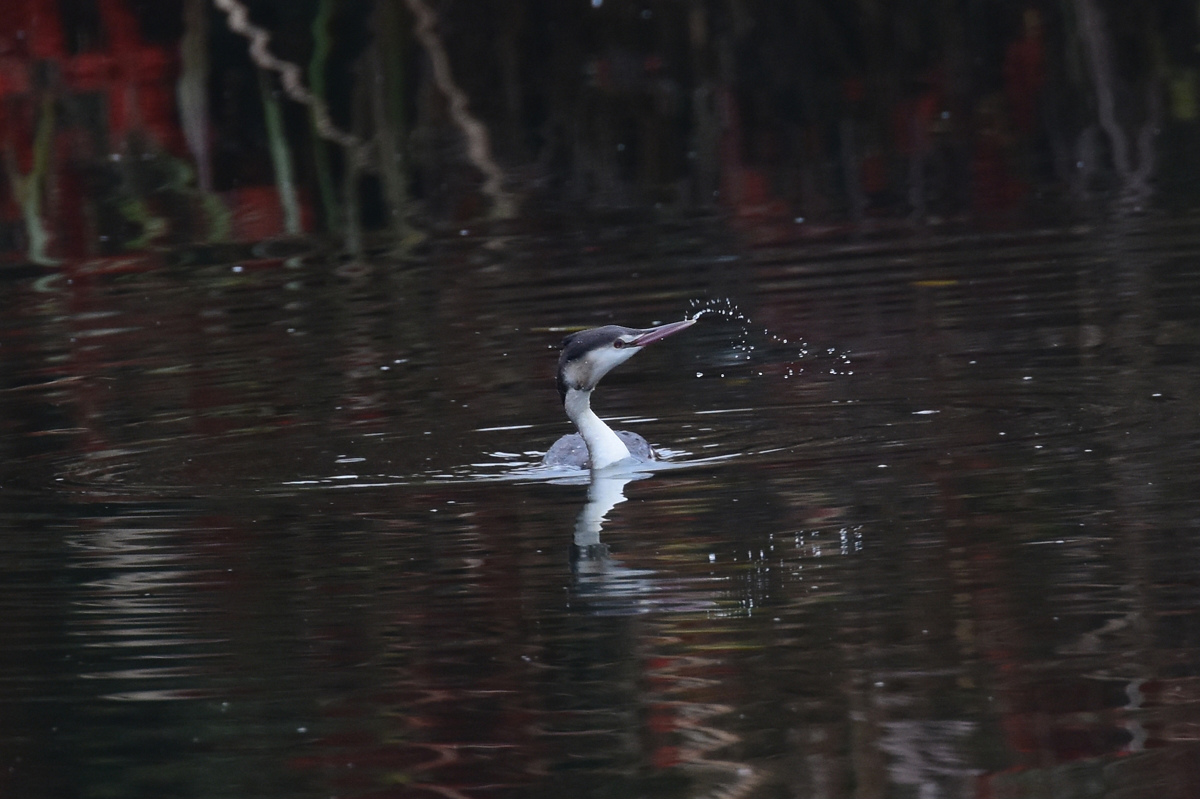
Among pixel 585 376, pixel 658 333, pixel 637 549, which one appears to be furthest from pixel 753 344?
pixel 637 549

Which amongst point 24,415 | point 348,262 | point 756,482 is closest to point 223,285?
point 348,262

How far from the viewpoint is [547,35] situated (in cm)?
2638

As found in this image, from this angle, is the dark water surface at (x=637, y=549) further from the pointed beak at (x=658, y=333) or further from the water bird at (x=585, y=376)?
the pointed beak at (x=658, y=333)

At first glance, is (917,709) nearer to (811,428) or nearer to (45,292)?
(811,428)

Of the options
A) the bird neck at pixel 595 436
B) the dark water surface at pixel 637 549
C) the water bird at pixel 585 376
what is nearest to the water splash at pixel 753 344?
the dark water surface at pixel 637 549

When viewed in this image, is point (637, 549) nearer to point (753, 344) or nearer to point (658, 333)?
point (658, 333)

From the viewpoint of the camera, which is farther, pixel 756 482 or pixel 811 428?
pixel 811 428

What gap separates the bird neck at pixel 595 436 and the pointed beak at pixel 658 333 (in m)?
0.34

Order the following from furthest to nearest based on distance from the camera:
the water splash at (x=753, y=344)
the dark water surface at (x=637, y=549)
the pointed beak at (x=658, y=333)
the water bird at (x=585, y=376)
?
the water splash at (x=753, y=344), the water bird at (x=585, y=376), the pointed beak at (x=658, y=333), the dark water surface at (x=637, y=549)

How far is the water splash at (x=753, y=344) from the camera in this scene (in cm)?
1139

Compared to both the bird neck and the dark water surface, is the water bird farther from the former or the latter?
the dark water surface

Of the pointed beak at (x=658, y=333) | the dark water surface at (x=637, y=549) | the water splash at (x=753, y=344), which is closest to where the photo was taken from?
the dark water surface at (x=637, y=549)

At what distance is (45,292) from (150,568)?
8505mm

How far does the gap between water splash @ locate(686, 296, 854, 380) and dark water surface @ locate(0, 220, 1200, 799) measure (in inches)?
1.9
